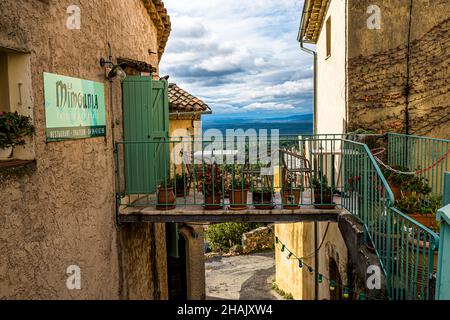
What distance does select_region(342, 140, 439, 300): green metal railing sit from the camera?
12.8ft

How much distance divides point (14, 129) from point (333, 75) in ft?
24.9

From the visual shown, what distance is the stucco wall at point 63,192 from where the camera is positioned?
3.85 m

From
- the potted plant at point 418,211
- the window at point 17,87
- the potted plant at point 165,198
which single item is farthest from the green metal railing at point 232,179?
the window at point 17,87

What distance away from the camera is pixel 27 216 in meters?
4.02

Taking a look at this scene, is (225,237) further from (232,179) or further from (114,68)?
(114,68)

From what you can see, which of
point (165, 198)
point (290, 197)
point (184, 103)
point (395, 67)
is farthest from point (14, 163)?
point (184, 103)

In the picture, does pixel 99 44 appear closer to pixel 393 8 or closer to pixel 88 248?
pixel 88 248

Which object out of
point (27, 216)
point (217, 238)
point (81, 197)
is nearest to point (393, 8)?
point (81, 197)

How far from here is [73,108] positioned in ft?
17.0

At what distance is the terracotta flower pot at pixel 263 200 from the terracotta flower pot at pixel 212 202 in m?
0.58

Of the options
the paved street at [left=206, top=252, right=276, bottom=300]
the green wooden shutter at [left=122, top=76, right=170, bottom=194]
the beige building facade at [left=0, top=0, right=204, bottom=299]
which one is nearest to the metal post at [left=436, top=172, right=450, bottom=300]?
the beige building facade at [left=0, top=0, right=204, bottom=299]

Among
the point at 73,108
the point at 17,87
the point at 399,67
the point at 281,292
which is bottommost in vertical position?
the point at 281,292

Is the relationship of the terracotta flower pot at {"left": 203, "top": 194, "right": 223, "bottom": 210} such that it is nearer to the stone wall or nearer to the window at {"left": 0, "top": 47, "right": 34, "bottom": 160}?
the window at {"left": 0, "top": 47, "right": 34, "bottom": 160}

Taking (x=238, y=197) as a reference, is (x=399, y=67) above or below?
above
